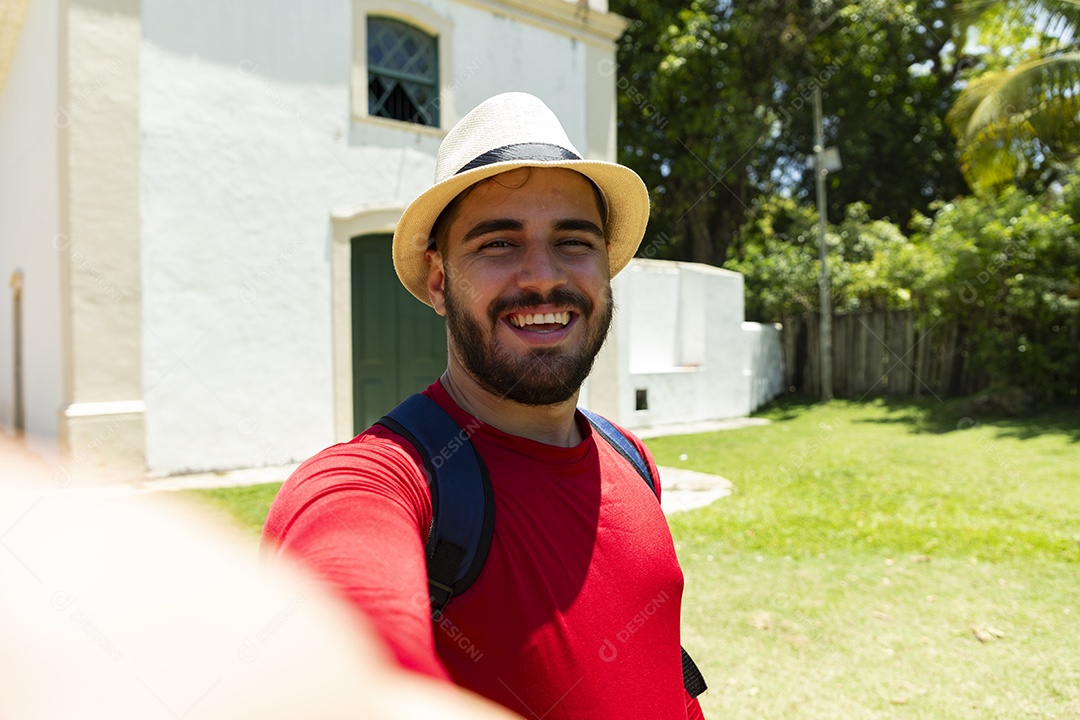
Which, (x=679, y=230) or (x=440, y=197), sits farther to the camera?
(x=679, y=230)

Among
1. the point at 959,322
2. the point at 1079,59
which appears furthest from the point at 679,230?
the point at 1079,59

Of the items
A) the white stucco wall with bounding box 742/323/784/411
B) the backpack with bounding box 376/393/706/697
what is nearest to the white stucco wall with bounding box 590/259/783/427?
the white stucco wall with bounding box 742/323/784/411

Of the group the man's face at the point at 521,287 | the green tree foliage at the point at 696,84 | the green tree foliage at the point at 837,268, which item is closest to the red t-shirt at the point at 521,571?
the man's face at the point at 521,287

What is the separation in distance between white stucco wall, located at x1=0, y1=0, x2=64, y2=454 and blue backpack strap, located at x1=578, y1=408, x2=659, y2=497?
7464 mm

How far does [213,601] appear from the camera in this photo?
3.07ft

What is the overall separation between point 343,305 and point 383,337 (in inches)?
31.1

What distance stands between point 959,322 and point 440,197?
1466cm

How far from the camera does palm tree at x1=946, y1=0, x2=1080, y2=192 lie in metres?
11.2

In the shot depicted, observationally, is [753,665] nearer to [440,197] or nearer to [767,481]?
[440,197]

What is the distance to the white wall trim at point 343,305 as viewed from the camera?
8500 millimetres

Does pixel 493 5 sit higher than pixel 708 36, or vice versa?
pixel 708 36

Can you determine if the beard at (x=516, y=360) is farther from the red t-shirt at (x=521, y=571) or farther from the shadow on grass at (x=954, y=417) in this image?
the shadow on grass at (x=954, y=417)

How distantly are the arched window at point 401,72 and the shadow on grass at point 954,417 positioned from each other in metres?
8.39

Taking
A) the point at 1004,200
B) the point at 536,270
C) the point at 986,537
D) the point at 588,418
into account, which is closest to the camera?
the point at 536,270
